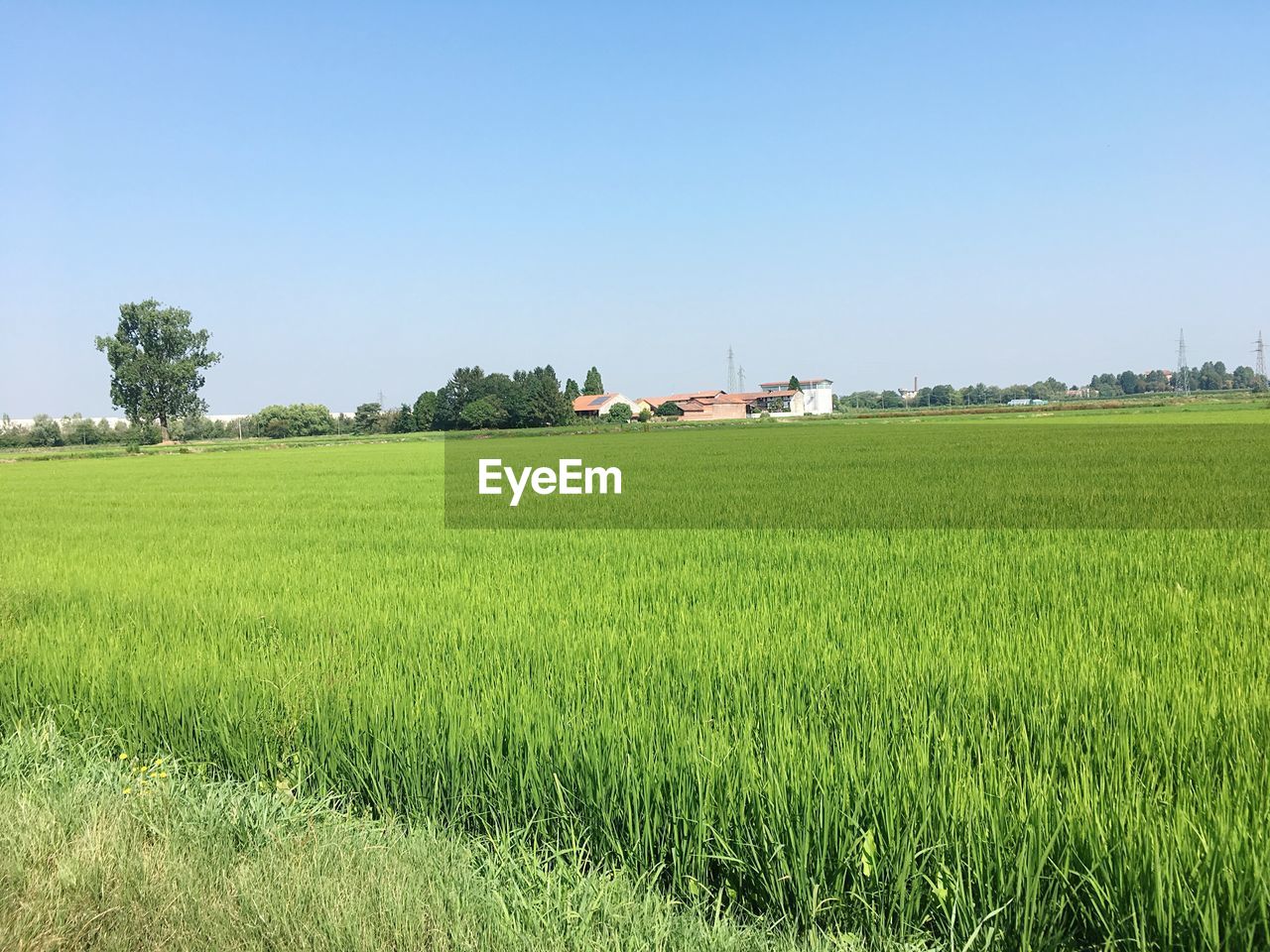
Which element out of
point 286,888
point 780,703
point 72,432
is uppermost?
point 72,432

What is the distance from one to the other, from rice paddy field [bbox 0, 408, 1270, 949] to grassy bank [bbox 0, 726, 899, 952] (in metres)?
0.19

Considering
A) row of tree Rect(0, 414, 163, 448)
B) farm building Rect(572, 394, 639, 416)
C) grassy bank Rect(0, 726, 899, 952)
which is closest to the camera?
grassy bank Rect(0, 726, 899, 952)

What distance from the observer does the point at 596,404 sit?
4281 inches

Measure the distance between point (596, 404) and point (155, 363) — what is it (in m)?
53.2

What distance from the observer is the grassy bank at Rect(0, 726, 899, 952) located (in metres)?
2.11

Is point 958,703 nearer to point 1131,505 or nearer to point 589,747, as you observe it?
point 589,747

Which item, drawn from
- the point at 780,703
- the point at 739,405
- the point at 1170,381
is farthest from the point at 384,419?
the point at 1170,381

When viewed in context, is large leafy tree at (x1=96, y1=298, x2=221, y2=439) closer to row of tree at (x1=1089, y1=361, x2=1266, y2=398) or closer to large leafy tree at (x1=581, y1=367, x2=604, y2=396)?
large leafy tree at (x1=581, y1=367, x2=604, y2=396)

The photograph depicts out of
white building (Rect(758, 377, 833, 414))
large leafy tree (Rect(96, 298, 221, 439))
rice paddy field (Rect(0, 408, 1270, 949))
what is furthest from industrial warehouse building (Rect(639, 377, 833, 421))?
rice paddy field (Rect(0, 408, 1270, 949))

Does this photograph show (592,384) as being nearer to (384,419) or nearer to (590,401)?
(590,401)

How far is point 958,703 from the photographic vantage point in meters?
3.25

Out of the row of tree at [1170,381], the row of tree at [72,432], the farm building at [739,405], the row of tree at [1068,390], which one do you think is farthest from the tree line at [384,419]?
the row of tree at [1170,381]

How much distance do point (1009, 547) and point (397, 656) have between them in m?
5.82

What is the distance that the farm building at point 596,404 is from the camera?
10600 cm
